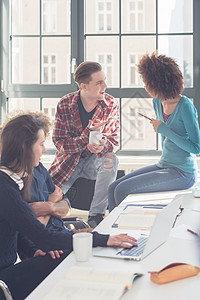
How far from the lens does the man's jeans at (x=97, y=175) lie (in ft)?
11.1

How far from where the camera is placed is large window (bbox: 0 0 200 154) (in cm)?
447

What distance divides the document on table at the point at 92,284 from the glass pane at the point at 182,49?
136 inches

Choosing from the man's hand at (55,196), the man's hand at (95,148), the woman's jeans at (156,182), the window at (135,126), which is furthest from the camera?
the window at (135,126)

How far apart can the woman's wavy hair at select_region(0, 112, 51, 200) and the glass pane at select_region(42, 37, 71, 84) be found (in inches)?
106

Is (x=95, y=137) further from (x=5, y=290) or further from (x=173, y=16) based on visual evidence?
(x=173, y=16)

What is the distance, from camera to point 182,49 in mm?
4488

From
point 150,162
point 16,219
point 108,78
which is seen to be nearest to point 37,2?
point 108,78

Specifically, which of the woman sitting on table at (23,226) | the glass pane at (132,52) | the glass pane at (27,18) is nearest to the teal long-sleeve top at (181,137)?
the woman sitting on table at (23,226)

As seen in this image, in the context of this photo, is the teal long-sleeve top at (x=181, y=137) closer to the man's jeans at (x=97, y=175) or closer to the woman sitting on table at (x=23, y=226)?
the man's jeans at (x=97, y=175)

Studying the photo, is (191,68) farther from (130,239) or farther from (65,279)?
(65,279)

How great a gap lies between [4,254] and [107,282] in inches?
25.9

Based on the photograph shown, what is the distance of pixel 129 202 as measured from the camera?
240cm

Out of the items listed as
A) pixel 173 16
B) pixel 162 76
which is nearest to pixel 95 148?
pixel 162 76

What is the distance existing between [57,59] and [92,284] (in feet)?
11.8
